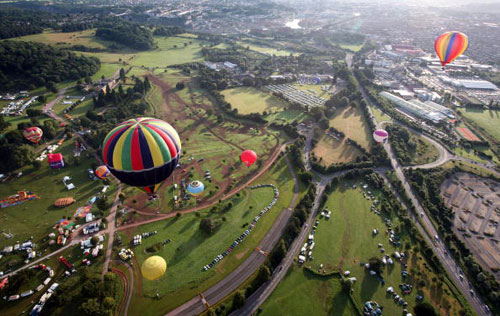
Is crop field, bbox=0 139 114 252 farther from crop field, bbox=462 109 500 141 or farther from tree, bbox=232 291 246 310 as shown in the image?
crop field, bbox=462 109 500 141

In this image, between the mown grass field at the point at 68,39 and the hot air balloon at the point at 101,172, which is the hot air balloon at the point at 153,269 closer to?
the hot air balloon at the point at 101,172

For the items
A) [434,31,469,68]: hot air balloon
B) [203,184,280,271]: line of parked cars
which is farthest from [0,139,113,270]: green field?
[434,31,469,68]: hot air balloon

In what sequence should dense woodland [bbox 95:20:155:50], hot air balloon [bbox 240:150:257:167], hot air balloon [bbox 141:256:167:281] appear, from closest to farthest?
hot air balloon [bbox 141:256:167:281], hot air balloon [bbox 240:150:257:167], dense woodland [bbox 95:20:155:50]

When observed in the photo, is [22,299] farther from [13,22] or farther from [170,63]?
[13,22]

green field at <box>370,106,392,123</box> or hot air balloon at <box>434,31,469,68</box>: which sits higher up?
hot air balloon at <box>434,31,469,68</box>

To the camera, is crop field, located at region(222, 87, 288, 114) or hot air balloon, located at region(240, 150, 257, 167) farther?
crop field, located at region(222, 87, 288, 114)

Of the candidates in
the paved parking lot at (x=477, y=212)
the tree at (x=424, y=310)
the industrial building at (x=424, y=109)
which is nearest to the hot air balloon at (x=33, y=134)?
the tree at (x=424, y=310)

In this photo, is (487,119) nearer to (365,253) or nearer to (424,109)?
(424,109)

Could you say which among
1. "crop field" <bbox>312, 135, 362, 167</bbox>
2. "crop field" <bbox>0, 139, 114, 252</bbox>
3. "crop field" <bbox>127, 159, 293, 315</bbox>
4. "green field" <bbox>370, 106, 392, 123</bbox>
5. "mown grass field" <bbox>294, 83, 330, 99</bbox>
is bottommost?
"crop field" <bbox>0, 139, 114, 252</bbox>

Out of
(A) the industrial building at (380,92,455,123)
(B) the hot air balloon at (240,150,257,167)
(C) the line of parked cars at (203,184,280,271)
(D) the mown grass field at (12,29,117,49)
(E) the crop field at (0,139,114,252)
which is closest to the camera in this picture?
(C) the line of parked cars at (203,184,280,271)
